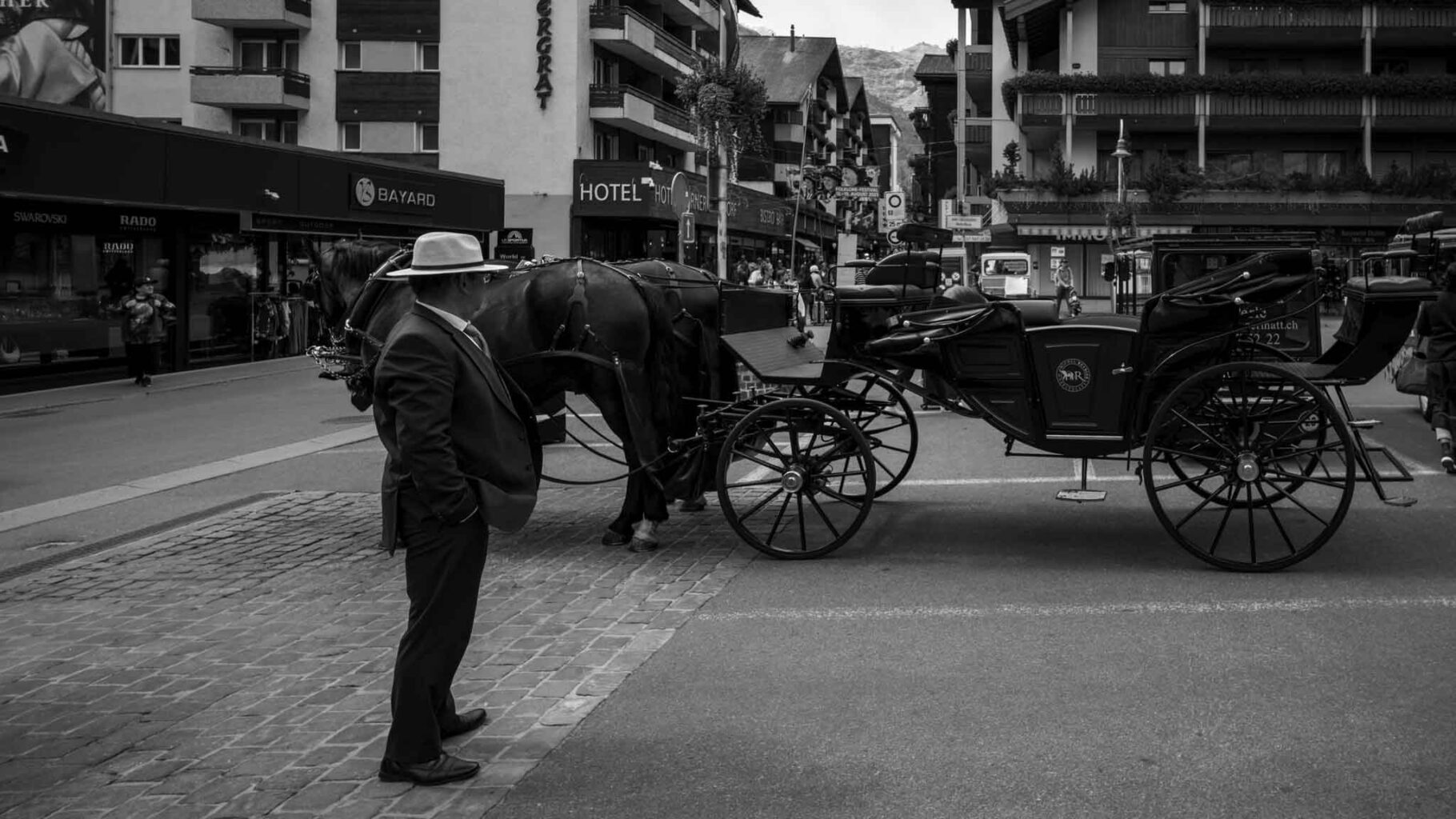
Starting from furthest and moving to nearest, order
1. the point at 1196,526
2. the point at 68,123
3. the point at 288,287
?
the point at 288,287
the point at 68,123
the point at 1196,526

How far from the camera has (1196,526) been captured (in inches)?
365

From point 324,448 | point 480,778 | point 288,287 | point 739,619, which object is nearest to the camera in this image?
point 480,778

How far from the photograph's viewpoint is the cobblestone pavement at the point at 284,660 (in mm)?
4902

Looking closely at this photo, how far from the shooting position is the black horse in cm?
904

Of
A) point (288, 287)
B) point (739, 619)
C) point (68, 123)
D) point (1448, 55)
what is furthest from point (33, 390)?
point (1448, 55)

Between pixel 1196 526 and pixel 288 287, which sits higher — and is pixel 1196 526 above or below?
below

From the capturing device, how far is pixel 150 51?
46.4 m

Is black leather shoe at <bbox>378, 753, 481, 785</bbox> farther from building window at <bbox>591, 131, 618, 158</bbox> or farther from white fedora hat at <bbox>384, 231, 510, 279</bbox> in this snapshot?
building window at <bbox>591, 131, 618, 158</bbox>

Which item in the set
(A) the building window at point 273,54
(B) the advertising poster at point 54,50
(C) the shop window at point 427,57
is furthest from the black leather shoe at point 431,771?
(A) the building window at point 273,54

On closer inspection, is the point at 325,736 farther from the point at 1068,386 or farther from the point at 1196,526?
the point at 1196,526

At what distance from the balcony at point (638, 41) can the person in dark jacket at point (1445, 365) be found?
37557mm

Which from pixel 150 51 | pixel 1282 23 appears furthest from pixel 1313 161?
pixel 150 51

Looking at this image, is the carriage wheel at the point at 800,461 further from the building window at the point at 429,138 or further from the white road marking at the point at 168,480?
the building window at the point at 429,138

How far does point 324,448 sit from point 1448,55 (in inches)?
1921
